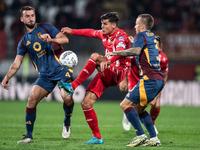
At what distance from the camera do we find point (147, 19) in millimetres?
4801

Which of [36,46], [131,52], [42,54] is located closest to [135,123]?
[131,52]

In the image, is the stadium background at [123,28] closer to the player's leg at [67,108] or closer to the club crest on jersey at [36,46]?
the player's leg at [67,108]

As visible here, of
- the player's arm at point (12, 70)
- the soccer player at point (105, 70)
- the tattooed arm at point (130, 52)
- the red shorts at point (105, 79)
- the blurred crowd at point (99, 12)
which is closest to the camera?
the tattooed arm at point (130, 52)

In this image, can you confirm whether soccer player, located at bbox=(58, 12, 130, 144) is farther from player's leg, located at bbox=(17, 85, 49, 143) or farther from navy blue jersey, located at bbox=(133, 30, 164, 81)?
player's leg, located at bbox=(17, 85, 49, 143)

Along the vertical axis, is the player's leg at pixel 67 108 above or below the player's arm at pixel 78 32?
below

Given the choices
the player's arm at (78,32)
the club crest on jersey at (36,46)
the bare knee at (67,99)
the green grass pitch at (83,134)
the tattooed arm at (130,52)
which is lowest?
the green grass pitch at (83,134)

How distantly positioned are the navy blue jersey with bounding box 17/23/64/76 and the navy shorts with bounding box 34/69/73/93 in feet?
0.20

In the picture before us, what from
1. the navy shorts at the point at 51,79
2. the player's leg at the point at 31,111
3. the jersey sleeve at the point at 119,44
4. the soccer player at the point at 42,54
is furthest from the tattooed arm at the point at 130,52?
the player's leg at the point at 31,111

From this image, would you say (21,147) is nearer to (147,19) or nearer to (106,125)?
(147,19)

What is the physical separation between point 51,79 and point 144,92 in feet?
5.42

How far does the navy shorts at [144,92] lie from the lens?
4672 millimetres

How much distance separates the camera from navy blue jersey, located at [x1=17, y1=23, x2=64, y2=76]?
17.9ft

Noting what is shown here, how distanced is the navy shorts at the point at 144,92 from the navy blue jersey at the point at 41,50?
150 centimetres

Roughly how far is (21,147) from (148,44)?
230cm
